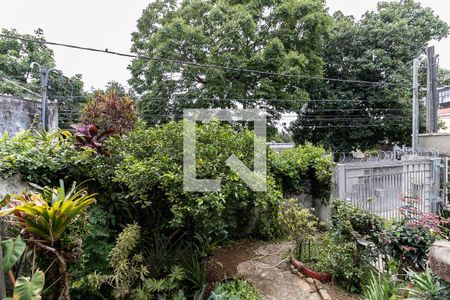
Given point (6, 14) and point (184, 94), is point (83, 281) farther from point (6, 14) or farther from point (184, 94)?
point (184, 94)

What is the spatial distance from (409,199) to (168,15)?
34.8ft

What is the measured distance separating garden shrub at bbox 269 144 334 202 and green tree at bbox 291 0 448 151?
7.36m

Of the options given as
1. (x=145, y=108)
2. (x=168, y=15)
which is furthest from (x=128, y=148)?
(x=168, y=15)

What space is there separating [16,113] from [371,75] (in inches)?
542

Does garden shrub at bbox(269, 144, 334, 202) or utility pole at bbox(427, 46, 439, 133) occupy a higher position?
utility pole at bbox(427, 46, 439, 133)

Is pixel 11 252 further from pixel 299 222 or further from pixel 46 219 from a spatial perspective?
pixel 299 222

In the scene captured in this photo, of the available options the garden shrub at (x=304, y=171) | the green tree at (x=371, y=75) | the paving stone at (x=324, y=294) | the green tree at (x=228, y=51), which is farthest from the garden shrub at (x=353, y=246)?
the green tree at (x=371, y=75)

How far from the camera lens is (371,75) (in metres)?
11.3

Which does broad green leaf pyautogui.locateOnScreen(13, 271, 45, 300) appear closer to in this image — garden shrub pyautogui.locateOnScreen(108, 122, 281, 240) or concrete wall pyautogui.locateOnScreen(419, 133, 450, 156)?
garden shrub pyautogui.locateOnScreen(108, 122, 281, 240)

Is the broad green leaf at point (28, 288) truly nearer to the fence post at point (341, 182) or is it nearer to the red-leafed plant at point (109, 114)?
the red-leafed plant at point (109, 114)

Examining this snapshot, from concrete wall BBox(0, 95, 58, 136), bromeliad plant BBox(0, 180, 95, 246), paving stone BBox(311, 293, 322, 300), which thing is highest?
concrete wall BBox(0, 95, 58, 136)

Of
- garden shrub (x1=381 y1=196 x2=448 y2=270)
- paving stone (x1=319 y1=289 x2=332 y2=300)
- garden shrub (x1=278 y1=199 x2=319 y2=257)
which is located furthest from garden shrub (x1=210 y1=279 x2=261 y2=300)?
garden shrub (x1=381 y1=196 x2=448 y2=270)

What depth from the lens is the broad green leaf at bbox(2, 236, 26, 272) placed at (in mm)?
1814

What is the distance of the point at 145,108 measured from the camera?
1044cm
